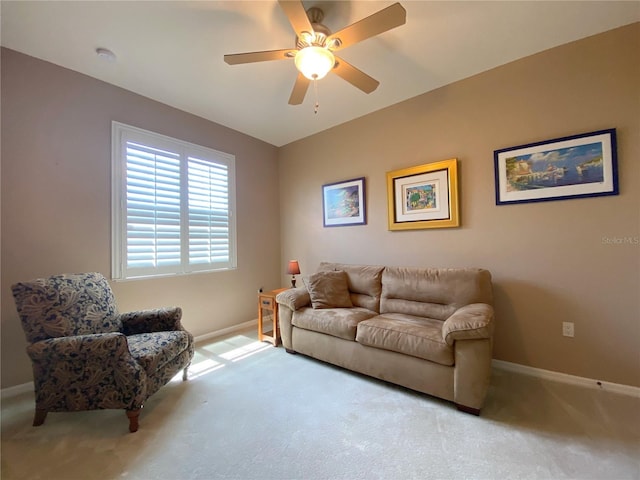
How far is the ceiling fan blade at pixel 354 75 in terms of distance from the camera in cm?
197

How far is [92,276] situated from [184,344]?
985 millimetres

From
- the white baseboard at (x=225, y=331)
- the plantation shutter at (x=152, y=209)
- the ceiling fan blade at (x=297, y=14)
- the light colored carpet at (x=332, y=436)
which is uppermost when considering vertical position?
the ceiling fan blade at (x=297, y=14)

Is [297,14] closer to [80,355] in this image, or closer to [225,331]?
[80,355]

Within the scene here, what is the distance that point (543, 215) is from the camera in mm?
2344

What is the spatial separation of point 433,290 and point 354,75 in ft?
6.50

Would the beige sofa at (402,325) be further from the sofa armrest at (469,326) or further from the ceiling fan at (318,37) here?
the ceiling fan at (318,37)

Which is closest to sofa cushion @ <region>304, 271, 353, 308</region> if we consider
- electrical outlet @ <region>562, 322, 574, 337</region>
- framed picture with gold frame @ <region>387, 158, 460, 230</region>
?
framed picture with gold frame @ <region>387, 158, 460, 230</region>

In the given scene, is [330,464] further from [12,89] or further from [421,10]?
[12,89]

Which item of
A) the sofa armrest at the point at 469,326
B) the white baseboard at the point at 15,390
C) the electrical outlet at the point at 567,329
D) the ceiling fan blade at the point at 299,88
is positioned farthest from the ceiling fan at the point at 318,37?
the white baseboard at the point at 15,390

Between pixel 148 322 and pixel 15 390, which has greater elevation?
pixel 148 322

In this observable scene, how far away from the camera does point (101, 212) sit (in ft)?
8.53

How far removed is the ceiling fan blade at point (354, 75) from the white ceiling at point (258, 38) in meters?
0.34

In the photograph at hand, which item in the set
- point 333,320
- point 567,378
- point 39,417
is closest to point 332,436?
point 333,320

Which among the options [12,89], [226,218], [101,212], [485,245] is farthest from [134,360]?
[485,245]
